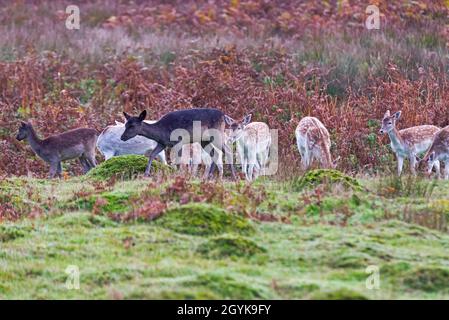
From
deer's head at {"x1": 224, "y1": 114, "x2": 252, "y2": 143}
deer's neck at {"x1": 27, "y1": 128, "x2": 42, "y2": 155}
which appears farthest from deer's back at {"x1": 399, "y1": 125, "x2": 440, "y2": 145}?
deer's neck at {"x1": 27, "y1": 128, "x2": 42, "y2": 155}

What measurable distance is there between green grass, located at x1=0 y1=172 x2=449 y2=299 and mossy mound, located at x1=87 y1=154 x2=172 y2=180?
6.62 feet

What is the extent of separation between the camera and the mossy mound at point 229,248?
1216 centimetres

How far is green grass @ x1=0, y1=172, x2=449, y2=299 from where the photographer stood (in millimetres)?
11180

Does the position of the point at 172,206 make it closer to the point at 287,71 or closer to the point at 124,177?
the point at 124,177

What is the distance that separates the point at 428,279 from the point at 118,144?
380 inches

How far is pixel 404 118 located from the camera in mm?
21703

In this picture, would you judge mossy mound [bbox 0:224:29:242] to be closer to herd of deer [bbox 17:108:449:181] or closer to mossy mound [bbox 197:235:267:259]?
mossy mound [bbox 197:235:267:259]

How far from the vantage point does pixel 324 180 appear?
1561cm

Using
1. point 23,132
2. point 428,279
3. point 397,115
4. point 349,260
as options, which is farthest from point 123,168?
point 428,279

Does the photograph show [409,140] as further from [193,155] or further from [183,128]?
[183,128]

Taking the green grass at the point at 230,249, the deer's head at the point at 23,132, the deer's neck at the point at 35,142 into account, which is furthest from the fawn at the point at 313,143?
the deer's head at the point at 23,132

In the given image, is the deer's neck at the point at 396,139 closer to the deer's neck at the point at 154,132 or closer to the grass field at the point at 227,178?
the grass field at the point at 227,178

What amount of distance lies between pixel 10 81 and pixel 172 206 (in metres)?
A: 12.0

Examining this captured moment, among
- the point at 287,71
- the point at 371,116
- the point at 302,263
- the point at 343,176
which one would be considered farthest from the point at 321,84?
the point at 302,263
